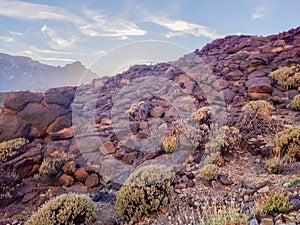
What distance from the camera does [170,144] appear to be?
884cm

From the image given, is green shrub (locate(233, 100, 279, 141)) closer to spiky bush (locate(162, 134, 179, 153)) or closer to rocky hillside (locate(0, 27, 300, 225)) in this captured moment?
rocky hillside (locate(0, 27, 300, 225))

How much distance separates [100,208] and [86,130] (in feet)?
17.2

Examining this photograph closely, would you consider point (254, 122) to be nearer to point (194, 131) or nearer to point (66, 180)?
point (194, 131)

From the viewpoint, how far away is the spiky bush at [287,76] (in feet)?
45.1

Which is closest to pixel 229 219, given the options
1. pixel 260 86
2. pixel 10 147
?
pixel 10 147

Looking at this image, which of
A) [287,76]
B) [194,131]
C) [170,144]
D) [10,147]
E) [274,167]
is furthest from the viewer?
[287,76]

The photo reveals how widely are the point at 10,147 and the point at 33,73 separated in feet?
277

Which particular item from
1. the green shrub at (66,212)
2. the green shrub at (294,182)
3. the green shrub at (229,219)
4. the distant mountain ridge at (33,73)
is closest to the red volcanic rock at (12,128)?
the green shrub at (66,212)

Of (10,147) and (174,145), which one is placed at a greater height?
(174,145)

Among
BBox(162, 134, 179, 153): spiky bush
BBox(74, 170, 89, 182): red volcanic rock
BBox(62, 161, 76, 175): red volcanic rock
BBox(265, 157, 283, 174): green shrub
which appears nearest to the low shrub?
BBox(265, 157, 283, 174): green shrub

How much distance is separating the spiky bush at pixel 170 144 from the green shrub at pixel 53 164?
2943mm

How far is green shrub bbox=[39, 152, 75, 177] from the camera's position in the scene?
28.0ft

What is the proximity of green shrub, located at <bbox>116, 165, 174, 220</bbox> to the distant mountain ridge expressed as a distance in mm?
68846

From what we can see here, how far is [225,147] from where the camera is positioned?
8648 millimetres
